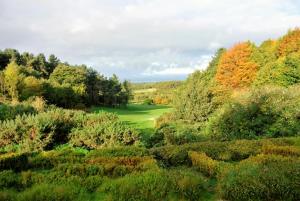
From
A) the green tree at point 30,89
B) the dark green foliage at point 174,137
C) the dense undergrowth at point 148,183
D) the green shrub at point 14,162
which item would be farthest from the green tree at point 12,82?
the dense undergrowth at point 148,183

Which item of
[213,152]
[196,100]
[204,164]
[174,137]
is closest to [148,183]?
[204,164]

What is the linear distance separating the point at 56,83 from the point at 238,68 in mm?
28465

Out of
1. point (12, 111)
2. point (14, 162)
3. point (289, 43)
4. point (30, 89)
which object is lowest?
point (14, 162)

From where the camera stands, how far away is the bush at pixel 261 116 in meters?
18.2

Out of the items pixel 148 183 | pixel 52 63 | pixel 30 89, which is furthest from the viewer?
pixel 52 63

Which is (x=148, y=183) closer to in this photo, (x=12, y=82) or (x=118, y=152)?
(x=118, y=152)

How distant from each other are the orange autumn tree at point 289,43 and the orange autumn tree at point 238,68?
6.22 meters

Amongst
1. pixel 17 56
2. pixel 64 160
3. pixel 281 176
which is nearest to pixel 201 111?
pixel 64 160

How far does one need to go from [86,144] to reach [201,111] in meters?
11.6

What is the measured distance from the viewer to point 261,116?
62.2 ft

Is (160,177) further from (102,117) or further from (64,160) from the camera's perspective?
(102,117)

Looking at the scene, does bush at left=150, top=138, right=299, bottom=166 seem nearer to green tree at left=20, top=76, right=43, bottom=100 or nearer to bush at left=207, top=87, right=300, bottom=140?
bush at left=207, top=87, right=300, bottom=140

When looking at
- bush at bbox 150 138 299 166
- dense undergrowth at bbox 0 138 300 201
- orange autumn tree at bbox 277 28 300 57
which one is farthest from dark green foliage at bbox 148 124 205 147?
orange autumn tree at bbox 277 28 300 57

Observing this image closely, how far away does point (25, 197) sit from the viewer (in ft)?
18.6
